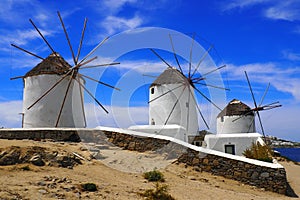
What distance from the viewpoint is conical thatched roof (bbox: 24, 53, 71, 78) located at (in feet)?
58.3

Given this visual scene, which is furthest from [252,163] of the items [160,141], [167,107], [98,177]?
[167,107]

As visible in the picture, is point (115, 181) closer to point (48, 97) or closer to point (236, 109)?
point (48, 97)

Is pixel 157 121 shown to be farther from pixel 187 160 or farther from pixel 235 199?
pixel 235 199

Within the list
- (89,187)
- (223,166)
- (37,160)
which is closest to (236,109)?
(223,166)

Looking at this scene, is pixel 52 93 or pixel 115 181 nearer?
pixel 115 181

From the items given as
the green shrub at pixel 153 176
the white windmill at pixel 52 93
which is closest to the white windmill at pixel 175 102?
the white windmill at pixel 52 93

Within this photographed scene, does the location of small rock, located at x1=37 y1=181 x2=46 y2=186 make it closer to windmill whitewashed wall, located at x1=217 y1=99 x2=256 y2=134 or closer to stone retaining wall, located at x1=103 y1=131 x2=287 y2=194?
stone retaining wall, located at x1=103 y1=131 x2=287 y2=194

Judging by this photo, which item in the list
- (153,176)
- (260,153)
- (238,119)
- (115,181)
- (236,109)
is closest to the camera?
(115,181)

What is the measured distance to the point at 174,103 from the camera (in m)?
21.7

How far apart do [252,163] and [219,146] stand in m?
7.46

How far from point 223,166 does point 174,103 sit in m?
10.4

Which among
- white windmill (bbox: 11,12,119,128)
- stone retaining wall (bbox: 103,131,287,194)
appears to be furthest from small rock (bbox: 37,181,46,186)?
white windmill (bbox: 11,12,119,128)

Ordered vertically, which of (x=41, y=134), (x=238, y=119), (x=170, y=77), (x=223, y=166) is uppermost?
(x=170, y=77)

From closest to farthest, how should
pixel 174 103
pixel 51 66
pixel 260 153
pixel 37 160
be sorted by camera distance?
1. pixel 37 160
2. pixel 260 153
3. pixel 51 66
4. pixel 174 103
